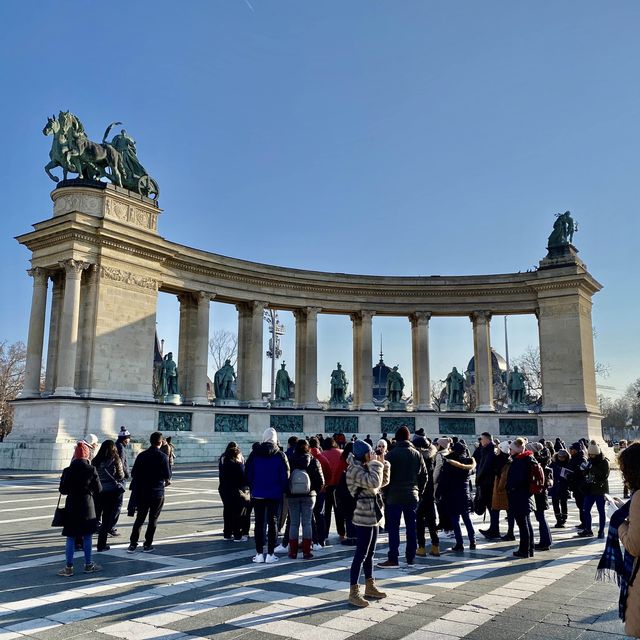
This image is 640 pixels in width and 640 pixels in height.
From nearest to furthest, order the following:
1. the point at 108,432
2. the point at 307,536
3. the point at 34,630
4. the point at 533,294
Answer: the point at 34,630 < the point at 307,536 < the point at 108,432 < the point at 533,294

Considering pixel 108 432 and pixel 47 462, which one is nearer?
pixel 47 462

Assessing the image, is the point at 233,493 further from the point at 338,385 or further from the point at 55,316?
the point at 338,385

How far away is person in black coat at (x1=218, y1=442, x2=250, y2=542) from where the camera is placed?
12.5 metres

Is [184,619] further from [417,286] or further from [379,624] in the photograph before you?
[417,286]

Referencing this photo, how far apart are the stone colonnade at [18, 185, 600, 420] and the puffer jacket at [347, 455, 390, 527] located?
84.8 ft

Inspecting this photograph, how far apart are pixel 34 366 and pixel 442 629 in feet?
102

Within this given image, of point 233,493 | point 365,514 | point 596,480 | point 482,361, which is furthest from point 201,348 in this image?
point 365,514

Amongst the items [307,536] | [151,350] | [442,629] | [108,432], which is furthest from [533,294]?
[442,629]

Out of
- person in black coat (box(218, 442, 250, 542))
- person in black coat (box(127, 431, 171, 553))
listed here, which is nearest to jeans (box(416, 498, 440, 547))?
person in black coat (box(218, 442, 250, 542))

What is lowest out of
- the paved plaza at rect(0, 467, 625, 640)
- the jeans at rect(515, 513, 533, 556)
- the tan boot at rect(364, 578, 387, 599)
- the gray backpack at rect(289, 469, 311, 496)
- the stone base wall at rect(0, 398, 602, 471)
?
the paved plaza at rect(0, 467, 625, 640)

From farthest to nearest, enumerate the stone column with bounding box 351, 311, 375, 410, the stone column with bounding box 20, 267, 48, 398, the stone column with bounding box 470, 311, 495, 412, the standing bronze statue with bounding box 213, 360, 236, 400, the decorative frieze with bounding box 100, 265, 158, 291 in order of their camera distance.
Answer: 1. the stone column with bounding box 351, 311, 375, 410
2. the stone column with bounding box 470, 311, 495, 412
3. the standing bronze statue with bounding box 213, 360, 236, 400
4. the decorative frieze with bounding box 100, 265, 158, 291
5. the stone column with bounding box 20, 267, 48, 398

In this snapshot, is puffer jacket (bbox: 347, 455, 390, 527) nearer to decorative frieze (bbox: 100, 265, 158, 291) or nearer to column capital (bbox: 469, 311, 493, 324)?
decorative frieze (bbox: 100, 265, 158, 291)

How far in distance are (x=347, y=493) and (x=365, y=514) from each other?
152 inches

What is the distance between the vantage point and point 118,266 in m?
34.2
